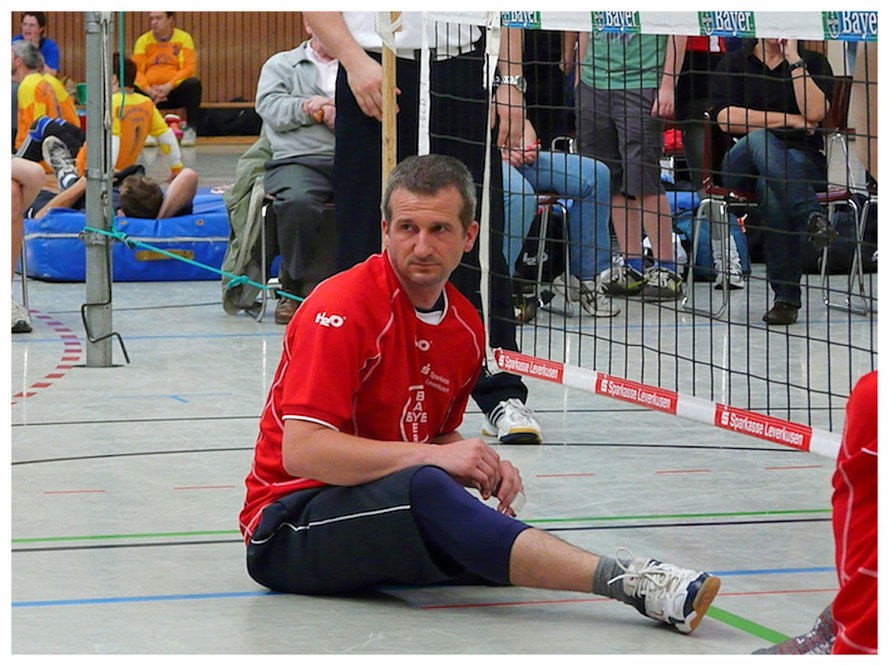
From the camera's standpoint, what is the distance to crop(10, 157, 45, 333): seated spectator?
22.9 ft

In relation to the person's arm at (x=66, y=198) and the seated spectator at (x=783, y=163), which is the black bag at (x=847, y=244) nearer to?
the seated spectator at (x=783, y=163)

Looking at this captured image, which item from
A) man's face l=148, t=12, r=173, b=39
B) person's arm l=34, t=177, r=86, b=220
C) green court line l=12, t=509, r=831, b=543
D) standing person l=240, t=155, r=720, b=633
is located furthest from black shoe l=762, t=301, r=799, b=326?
man's face l=148, t=12, r=173, b=39

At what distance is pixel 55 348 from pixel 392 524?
395 cm

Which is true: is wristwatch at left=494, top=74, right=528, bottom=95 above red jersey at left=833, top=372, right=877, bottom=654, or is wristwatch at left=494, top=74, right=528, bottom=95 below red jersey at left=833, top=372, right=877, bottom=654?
above

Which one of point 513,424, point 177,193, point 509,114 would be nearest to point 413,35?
point 509,114

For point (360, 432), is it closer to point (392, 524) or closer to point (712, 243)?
point (392, 524)

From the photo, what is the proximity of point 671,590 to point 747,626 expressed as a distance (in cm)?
19

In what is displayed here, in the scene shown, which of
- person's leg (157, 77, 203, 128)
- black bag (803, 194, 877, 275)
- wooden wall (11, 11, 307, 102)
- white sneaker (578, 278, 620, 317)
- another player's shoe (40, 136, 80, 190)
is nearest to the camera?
white sneaker (578, 278, 620, 317)

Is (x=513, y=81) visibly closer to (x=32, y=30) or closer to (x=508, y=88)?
(x=508, y=88)

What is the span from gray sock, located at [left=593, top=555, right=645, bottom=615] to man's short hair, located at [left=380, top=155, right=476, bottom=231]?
2.65 ft

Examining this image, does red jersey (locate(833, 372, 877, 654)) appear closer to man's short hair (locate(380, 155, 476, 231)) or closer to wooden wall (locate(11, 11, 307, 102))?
man's short hair (locate(380, 155, 476, 231))

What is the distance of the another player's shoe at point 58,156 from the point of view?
371 inches

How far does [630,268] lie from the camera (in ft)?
26.2
